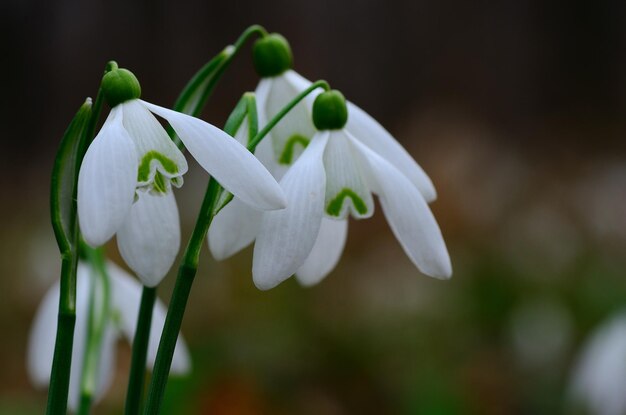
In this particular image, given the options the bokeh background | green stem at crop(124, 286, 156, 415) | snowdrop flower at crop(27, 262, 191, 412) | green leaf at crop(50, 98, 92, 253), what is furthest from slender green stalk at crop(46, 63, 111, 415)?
the bokeh background

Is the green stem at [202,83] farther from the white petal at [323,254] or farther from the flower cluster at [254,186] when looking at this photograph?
the white petal at [323,254]

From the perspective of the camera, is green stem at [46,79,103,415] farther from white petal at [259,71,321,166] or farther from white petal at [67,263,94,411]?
white petal at [67,263,94,411]

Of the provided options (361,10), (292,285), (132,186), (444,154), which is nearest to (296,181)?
(132,186)

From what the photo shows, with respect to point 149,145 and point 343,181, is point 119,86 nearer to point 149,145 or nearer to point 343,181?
point 149,145

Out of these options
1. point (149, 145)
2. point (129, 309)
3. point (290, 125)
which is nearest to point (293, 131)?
point (290, 125)

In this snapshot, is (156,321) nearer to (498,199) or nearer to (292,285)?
(292,285)
